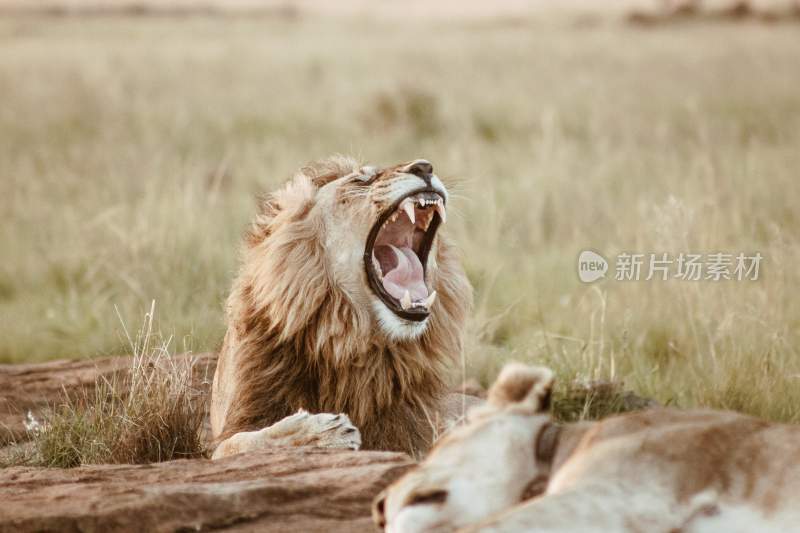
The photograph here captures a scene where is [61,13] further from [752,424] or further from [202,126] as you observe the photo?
[752,424]

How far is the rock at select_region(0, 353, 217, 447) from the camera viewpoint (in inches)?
215

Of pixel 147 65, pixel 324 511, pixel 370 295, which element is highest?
pixel 147 65

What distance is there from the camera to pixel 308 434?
4.16 m

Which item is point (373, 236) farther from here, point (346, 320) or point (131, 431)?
point (131, 431)

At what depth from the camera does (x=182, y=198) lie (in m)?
9.23

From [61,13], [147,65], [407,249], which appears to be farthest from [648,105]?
[61,13]

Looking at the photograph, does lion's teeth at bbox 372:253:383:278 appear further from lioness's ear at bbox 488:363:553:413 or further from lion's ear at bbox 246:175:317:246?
lioness's ear at bbox 488:363:553:413

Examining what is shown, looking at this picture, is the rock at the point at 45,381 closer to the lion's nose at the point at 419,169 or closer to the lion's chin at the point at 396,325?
the lion's chin at the point at 396,325

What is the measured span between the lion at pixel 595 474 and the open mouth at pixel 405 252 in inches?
77.0

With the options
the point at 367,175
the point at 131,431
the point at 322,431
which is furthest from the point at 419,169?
the point at 131,431

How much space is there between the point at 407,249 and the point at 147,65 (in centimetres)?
1667

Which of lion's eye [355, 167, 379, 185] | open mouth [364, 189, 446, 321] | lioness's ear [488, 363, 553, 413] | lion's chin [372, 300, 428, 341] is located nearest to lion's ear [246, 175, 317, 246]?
lion's eye [355, 167, 379, 185]

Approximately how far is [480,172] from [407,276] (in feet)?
22.5

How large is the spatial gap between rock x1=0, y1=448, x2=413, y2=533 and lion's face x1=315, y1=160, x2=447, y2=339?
1.09m
